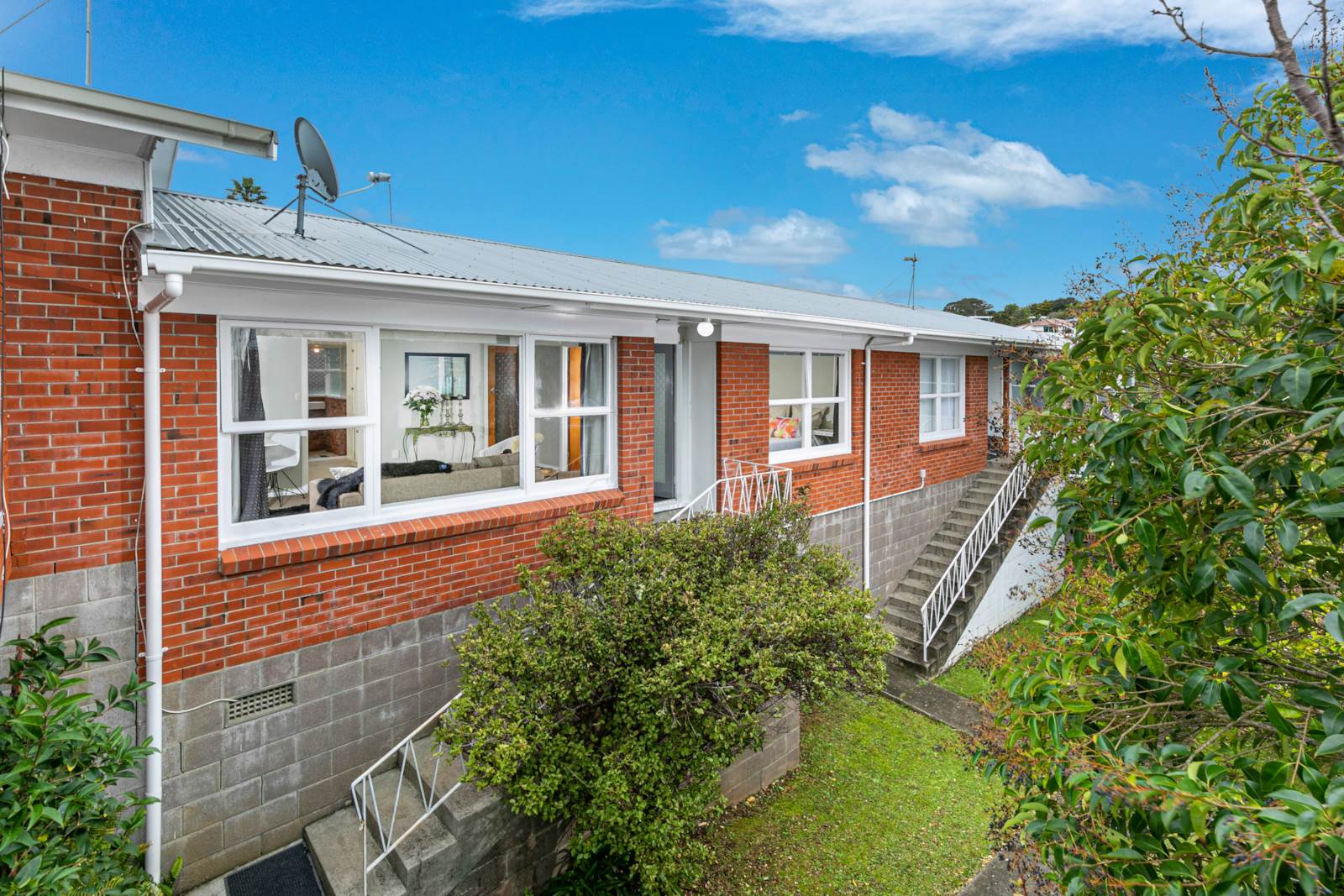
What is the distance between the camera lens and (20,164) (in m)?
4.02

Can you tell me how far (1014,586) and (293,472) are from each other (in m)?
11.7

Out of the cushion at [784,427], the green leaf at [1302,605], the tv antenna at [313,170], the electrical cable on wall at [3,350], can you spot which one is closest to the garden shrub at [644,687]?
the electrical cable on wall at [3,350]

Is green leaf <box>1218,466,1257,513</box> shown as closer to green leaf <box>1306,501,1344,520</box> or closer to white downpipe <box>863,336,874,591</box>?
green leaf <box>1306,501,1344,520</box>

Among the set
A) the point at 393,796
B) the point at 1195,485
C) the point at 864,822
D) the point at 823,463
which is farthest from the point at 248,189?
the point at 1195,485

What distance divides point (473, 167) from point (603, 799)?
52302mm

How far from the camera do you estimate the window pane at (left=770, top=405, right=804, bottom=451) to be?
962 cm

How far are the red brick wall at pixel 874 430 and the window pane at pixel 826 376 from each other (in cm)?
26

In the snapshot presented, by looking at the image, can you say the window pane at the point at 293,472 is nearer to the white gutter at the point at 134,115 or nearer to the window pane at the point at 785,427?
the white gutter at the point at 134,115

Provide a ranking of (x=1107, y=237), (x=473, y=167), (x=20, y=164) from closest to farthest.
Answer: (x=20, y=164) → (x=1107, y=237) → (x=473, y=167)

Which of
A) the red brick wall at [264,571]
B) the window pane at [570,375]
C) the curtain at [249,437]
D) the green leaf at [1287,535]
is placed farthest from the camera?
the window pane at [570,375]

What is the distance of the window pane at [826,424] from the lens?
10.3m

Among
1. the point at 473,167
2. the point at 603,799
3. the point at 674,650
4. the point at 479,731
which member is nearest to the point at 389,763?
the point at 479,731

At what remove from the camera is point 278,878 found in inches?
188

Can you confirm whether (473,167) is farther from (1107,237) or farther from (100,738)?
(100,738)
